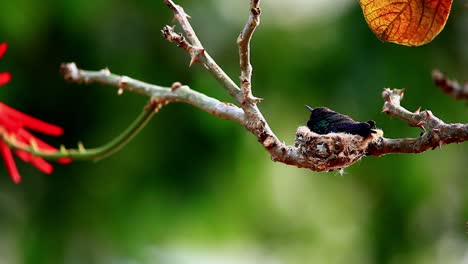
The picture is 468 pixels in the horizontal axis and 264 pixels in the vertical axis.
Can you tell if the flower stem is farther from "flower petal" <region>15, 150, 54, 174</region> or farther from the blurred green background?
the blurred green background

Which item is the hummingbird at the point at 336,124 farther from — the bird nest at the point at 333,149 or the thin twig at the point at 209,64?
the thin twig at the point at 209,64

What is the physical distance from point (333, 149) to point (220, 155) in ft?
9.91

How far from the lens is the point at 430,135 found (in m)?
1.13

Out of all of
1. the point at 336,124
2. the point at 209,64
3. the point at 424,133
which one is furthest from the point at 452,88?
the point at 336,124

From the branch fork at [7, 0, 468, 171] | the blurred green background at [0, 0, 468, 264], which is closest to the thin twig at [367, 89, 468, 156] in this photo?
the branch fork at [7, 0, 468, 171]

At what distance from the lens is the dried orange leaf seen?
1150 millimetres

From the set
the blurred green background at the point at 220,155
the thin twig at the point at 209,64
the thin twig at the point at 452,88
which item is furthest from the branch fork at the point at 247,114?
the blurred green background at the point at 220,155

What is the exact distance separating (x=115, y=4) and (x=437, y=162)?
197cm

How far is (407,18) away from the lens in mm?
1207

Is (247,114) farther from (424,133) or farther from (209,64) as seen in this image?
(424,133)

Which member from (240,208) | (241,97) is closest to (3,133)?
(241,97)

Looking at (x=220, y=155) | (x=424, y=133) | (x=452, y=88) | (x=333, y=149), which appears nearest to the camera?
(x=452, y=88)

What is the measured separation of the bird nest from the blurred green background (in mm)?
2591

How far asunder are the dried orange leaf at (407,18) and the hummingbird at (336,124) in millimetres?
165
